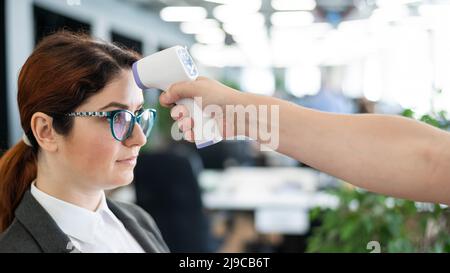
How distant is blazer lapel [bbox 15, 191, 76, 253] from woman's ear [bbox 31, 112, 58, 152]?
108 millimetres

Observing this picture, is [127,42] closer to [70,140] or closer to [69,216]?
[70,140]

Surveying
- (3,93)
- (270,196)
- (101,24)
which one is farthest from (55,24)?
(270,196)

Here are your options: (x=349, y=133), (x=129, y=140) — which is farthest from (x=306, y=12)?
(x=349, y=133)

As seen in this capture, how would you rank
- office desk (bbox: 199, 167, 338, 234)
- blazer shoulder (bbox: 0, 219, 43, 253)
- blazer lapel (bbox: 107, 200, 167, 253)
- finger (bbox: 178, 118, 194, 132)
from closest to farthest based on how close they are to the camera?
finger (bbox: 178, 118, 194, 132)
blazer shoulder (bbox: 0, 219, 43, 253)
blazer lapel (bbox: 107, 200, 167, 253)
office desk (bbox: 199, 167, 338, 234)

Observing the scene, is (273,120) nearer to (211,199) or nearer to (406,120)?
(406,120)

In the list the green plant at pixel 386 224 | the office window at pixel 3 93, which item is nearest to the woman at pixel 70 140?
the office window at pixel 3 93

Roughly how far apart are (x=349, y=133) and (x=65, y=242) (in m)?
0.56

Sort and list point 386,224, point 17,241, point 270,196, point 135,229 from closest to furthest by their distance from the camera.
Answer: point 17,241, point 135,229, point 386,224, point 270,196

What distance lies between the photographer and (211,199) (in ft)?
9.32

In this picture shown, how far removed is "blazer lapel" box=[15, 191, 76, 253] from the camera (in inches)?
35.6

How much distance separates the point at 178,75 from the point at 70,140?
1.07 ft

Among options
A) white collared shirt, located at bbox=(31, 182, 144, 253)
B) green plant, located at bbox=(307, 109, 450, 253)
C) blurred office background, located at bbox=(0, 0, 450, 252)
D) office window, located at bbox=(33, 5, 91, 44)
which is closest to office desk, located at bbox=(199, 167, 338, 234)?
blurred office background, located at bbox=(0, 0, 450, 252)

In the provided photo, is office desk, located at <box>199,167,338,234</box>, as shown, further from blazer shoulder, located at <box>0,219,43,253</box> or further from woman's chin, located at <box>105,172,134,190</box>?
blazer shoulder, located at <box>0,219,43,253</box>

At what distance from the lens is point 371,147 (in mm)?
655
